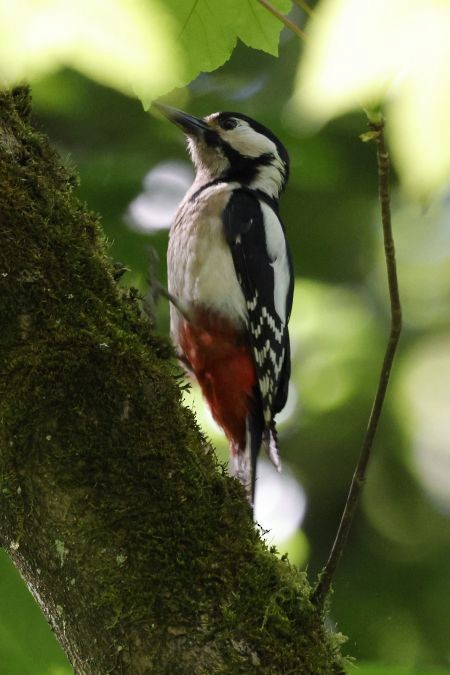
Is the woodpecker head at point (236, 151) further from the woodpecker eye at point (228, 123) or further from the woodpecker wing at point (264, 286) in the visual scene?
the woodpecker wing at point (264, 286)

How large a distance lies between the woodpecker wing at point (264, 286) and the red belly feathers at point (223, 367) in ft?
0.16

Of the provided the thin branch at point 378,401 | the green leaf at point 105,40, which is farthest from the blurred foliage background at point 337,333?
the green leaf at point 105,40

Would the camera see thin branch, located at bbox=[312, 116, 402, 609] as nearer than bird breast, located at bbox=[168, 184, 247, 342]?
Yes

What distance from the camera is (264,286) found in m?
3.47

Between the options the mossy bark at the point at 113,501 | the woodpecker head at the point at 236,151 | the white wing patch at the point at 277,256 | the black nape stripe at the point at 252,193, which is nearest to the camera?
the mossy bark at the point at 113,501

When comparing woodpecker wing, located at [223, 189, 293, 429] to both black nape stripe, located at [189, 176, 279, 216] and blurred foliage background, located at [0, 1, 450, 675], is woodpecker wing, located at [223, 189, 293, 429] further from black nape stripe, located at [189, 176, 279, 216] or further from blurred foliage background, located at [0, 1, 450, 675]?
blurred foliage background, located at [0, 1, 450, 675]

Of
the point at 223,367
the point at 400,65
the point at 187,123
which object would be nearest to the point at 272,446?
the point at 223,367

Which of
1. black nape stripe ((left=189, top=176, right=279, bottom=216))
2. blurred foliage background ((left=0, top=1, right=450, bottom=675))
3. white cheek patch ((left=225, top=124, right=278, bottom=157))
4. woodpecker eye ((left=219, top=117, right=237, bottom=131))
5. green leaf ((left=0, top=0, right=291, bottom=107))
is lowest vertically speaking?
blurred foliage background ((left=0, top=1, right=450, bottom=675))

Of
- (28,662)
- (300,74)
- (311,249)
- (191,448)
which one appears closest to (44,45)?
(300,74)

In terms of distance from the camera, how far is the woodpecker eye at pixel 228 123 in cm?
412

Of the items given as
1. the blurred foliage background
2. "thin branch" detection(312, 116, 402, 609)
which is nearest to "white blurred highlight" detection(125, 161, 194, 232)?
the blurred foliage background

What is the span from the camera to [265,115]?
4902mm

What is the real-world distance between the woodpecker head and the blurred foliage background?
42 cm

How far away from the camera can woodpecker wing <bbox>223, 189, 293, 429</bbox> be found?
Answer: 133 inches
